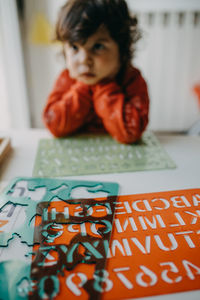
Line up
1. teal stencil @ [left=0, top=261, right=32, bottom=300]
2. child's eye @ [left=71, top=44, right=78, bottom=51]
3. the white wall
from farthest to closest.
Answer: the white wall < child's eye @ [left=71, top=44, right=78, bottom=51] < teal stencil @ [left=0, top=261, right=32, bottom=300]

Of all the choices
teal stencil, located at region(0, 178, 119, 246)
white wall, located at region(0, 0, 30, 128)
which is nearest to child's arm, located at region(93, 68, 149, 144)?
teal stencil, located at region(0, 178, 119, 246)

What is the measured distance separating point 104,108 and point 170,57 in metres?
0.88

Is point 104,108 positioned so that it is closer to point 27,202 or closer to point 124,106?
point 124,106

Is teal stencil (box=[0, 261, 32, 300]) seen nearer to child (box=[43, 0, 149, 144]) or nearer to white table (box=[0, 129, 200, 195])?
white table (box=[0, 129, 200, 195])

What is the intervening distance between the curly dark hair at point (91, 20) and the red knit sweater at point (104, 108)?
0.36 feet

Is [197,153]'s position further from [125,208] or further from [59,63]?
[59,63]

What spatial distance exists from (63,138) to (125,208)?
0.35 m

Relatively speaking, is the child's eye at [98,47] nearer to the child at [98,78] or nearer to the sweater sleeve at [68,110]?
the child at [98,78]

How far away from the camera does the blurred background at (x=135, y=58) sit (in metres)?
1.29

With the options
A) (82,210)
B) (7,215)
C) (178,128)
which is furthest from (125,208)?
(178,128)

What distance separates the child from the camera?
64cm

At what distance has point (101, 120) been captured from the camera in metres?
0.79

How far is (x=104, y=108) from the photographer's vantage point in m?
0.72

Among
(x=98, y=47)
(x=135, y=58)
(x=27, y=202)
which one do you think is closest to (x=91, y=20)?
(x=98, y=47)
